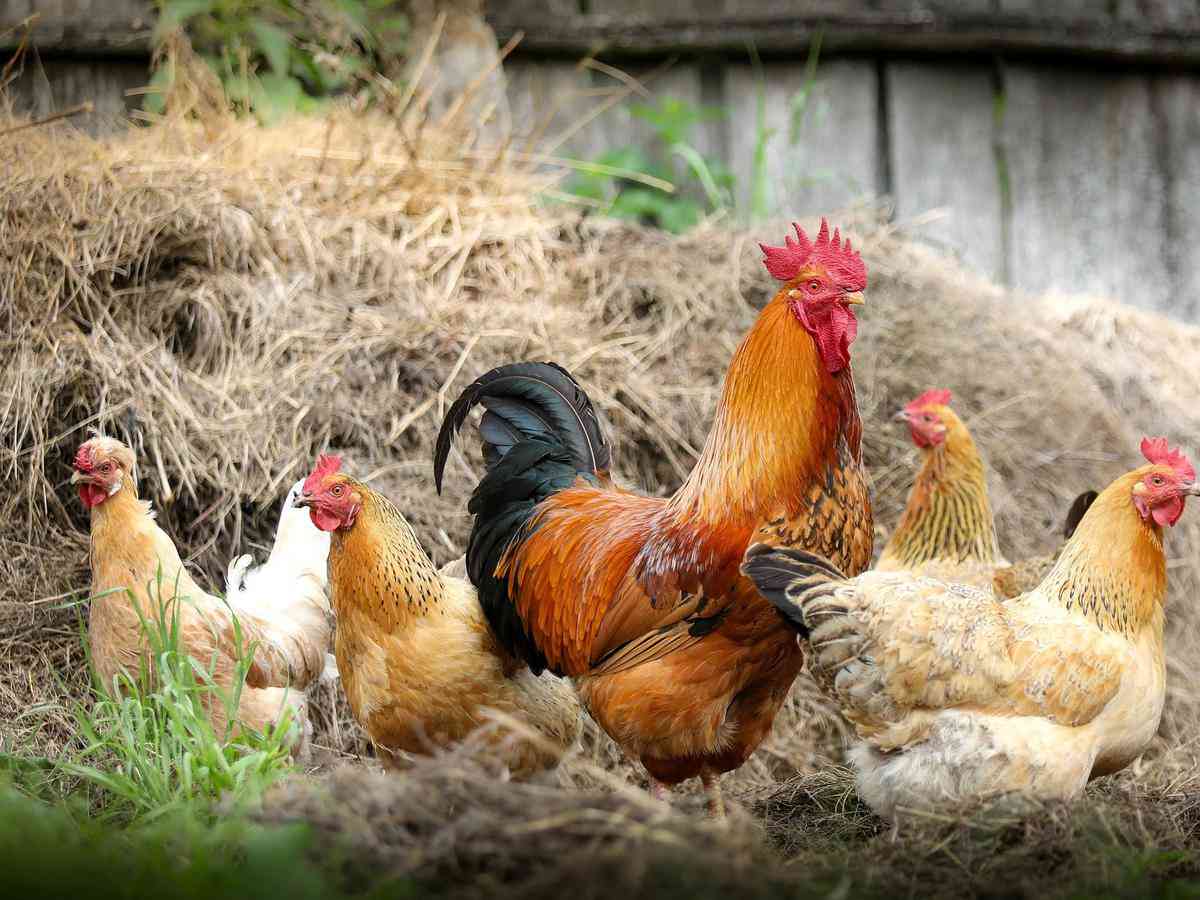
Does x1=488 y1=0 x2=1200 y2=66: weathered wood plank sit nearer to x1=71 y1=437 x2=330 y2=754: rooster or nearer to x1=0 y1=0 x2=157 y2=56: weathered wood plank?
x1=0 y1=0 x2=157 y2=56: weathered wood plank

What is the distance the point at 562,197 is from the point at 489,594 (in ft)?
9.79

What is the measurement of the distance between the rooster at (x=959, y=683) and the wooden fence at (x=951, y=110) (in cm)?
391

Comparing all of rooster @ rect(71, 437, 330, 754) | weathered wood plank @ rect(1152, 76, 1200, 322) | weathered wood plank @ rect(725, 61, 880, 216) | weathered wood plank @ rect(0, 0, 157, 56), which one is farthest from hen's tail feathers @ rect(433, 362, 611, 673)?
weathered wood plank @ rect(1152, 76, 1200, 322)

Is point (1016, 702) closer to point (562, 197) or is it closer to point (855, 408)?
point (855, 408)

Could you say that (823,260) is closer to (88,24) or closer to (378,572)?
(378,572)

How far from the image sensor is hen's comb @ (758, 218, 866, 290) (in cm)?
353

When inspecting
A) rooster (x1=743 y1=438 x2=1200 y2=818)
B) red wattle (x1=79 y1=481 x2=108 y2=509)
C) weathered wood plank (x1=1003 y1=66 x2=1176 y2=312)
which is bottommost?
rooster (x1=743 y1=438 x2=1200 y2=818)

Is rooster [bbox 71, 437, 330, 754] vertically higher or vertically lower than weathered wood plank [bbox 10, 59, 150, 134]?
lower

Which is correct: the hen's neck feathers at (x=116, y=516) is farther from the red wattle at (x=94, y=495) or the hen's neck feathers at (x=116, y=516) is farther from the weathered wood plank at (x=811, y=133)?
the weathered wood plank at (x=811, y=133)

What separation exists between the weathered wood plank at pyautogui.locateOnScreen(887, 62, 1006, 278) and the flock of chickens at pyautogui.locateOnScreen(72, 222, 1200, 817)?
3.57 m

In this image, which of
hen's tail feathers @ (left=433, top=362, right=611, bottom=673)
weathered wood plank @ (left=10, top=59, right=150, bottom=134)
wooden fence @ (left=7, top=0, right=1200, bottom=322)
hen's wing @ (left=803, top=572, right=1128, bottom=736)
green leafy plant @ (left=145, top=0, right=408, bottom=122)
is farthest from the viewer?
wooden fence @ (left=7, top=0, right=1200, bottom=322)

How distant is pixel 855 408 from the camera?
143 inches

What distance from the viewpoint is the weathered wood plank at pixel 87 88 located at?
6207 mm

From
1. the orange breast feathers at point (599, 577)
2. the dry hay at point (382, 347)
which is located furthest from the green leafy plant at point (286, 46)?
the orange breast feathers at point (599, 577)
